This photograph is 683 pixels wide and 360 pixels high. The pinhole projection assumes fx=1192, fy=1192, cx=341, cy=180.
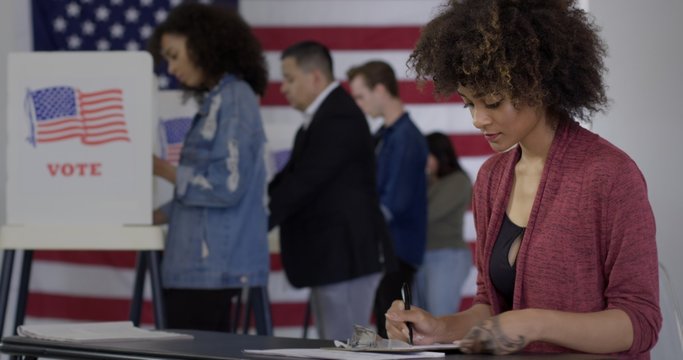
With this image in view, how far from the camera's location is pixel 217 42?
3.69 meters

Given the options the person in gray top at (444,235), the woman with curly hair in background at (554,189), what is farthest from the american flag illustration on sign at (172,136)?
the woman with curly hair in background at (554,189)

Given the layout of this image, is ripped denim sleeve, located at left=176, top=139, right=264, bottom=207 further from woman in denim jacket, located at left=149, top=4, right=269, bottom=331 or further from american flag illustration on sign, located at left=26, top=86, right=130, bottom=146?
american flag illustration on sign, located at left=26, top=86, right=130, bottom=146

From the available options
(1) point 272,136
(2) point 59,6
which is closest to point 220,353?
(1) point 272,136

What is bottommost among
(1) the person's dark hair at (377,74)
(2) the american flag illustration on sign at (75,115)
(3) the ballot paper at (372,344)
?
(3) the ballot paper at (372,344)

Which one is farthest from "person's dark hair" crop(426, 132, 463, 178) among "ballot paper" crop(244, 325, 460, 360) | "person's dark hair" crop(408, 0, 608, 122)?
"ballot paper" crop(244, 325, 460, 360)

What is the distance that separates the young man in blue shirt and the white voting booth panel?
180 centimetres

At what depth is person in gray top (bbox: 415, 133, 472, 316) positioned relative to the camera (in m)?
5.52

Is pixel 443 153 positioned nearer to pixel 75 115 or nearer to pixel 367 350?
pixel 75 115

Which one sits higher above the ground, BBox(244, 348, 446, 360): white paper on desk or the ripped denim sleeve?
the ripped denim sleeve

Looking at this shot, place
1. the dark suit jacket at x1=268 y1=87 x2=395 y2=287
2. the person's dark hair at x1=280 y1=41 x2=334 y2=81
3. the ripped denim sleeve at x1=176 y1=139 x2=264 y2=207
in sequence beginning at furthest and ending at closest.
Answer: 1. the person's dark hair at x1=280 y1=41 x2=334 y2=81
2. the dark suit jacket at x1=268 y1=87 x2=395 y2=287
3. the ripped denim sleeve at x1=176 y1=139 x2=264 y2=207

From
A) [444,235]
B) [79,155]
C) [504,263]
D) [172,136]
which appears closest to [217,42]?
[79,155]

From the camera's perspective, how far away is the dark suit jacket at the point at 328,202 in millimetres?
4004

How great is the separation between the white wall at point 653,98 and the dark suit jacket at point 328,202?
1.62 m

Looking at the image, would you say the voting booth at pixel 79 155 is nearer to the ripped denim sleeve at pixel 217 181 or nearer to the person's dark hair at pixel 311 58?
the ripped denim sleeve at pixel 217 181
